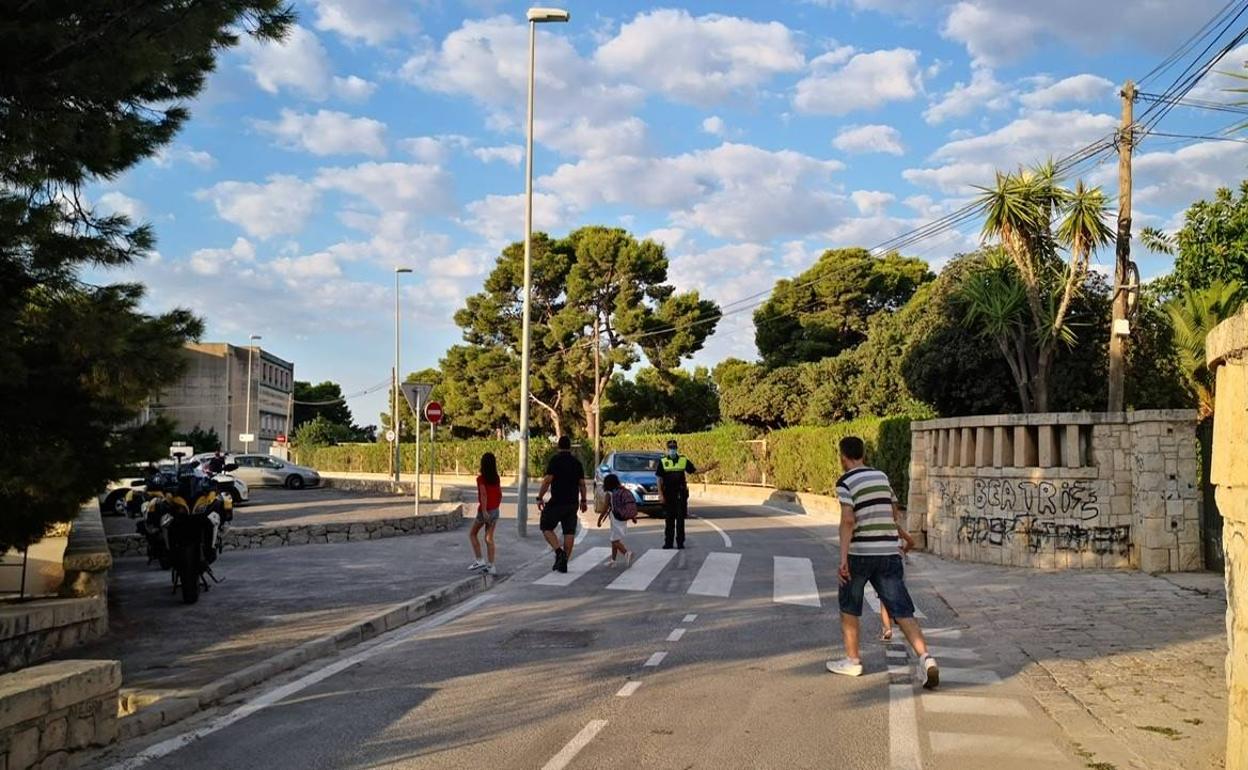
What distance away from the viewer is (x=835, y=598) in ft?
38.8

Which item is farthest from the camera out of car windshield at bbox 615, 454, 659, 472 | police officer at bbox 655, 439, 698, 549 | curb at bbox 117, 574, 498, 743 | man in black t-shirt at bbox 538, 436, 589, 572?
car windshield at bbox 615, 454, 659, 472

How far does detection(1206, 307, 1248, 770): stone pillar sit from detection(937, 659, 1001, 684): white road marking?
8.65 feet

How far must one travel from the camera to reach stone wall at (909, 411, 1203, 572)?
45.1 feet

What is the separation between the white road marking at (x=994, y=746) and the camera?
5.75 metres

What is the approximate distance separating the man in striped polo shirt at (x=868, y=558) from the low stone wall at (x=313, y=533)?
10475mm

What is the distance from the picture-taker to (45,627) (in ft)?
26.5

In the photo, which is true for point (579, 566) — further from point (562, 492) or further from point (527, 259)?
point (527, 259)

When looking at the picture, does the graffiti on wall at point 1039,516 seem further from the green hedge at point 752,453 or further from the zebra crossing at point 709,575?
the green hedge at point 752,453

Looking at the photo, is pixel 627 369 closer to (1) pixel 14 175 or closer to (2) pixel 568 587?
(2) pixel 568 587

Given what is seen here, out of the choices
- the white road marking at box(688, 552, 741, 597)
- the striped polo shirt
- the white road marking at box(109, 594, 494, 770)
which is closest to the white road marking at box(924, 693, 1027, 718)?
the striped polo shirt

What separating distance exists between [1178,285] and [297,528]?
23.2 m

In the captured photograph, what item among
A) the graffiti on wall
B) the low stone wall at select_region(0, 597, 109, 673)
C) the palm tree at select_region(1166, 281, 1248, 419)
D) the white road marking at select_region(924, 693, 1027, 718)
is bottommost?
the white road marking at select_region(924, 693, 1027, 718)

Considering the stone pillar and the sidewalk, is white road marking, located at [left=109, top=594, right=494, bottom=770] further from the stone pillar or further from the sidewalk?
the stone pillar

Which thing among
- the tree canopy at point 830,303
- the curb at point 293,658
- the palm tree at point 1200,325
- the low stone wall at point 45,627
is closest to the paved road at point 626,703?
the curb at point 293,658
